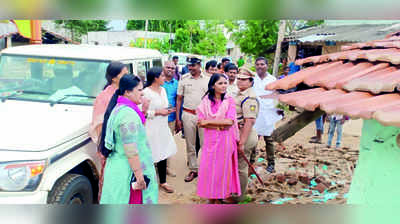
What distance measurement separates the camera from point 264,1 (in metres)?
0.73

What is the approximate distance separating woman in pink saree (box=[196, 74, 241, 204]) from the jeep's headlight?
1.59 m

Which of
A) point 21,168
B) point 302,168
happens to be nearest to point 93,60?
point 21,168

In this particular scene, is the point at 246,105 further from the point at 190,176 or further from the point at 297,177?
the point at 297,177

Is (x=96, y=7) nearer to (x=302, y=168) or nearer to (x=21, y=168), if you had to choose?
(x=21, y=168)

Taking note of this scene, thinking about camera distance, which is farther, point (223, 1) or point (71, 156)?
point (71, 156)

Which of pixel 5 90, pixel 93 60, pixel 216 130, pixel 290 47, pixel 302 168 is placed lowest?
pixel 302 168

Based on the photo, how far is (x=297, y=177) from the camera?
15.6 ft

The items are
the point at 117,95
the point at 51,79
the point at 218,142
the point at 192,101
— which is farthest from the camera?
the point at 192,101

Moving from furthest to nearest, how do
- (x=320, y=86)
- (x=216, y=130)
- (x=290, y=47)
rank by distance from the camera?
(x=290, y=47) → (x=216, y=130) → (x=320, y=86)

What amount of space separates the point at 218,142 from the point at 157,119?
98 cm

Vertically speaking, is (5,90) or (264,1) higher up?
(5,90)

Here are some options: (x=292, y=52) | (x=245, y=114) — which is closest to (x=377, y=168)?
(x=245, y=114)

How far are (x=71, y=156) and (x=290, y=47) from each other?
10859 mm

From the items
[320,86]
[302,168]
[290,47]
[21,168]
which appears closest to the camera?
[320,86]
